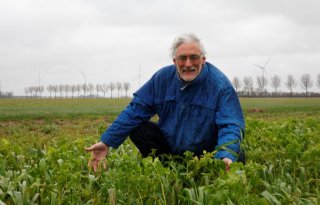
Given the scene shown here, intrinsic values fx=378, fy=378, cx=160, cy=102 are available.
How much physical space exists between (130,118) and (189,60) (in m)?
1.00

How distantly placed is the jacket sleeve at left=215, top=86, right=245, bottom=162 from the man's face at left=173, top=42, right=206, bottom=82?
1.31ft

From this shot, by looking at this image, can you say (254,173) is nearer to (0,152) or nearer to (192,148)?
(192,148)

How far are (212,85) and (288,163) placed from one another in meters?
1.40

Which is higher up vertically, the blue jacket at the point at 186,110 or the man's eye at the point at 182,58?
the man's eye at the point at 182,58

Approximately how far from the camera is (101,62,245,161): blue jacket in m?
4.07

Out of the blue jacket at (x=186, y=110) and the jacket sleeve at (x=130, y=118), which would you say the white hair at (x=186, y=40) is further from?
the jacket sleeve at (x=130, y=118)

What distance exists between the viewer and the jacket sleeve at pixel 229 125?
3.54 m

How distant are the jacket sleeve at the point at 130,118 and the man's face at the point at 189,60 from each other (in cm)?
59

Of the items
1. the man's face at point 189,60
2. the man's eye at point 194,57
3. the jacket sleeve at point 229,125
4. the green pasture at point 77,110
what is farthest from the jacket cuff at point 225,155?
the green pasture at point 77,110

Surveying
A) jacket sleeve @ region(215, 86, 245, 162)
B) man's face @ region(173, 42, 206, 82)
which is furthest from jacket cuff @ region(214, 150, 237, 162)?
man's face @ region(173, 42, 206, 82)

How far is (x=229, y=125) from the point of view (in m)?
3.86

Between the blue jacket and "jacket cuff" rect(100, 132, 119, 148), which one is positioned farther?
"jacket cuff" rect(100, 132, 119, 148)

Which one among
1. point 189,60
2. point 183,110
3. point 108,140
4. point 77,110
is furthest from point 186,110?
point 77,110

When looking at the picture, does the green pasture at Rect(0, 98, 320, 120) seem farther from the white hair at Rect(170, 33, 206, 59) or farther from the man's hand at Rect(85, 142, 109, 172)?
the white hair at Rect(170, 33, 206, 59)
